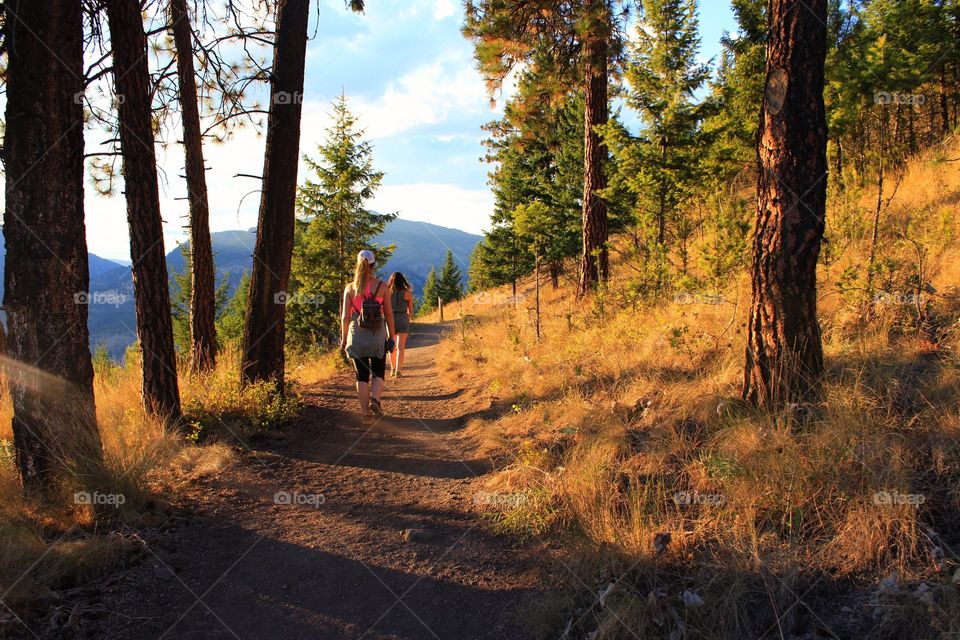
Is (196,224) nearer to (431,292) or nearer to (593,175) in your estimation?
(593,175)

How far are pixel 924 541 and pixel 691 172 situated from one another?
8298 mm

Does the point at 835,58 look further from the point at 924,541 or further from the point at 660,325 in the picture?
the point at 924,541

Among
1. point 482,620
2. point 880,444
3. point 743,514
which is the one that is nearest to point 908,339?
point 880,444

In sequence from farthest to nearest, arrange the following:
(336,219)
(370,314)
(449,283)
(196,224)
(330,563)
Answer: (449,283), (336,219), (196,224), (370,314), (330,563)

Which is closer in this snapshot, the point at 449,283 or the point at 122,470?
the point at 122,470

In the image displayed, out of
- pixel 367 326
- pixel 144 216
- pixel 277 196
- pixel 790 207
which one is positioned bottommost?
pixel 367 326

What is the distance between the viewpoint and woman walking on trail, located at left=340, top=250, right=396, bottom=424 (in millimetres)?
6613

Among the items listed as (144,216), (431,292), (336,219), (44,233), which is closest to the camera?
(44,233)

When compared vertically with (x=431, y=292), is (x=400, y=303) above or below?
below

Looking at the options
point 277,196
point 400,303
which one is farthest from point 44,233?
point 400,303

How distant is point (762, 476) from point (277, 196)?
648 cm

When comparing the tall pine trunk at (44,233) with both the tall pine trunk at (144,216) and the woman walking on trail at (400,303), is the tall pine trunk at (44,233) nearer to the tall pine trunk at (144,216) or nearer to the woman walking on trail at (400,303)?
the tall pine trunk at (144,216)

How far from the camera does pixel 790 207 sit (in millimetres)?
3783

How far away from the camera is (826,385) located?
370 cm
